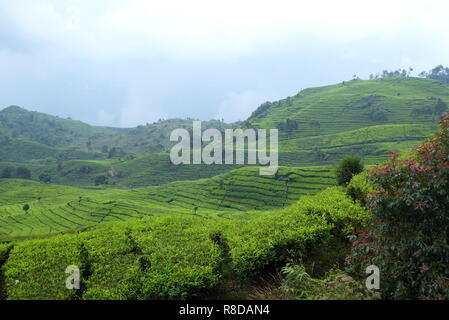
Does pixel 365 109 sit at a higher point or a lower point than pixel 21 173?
higher

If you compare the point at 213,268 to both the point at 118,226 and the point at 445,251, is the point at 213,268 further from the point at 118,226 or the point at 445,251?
the point at 445,251

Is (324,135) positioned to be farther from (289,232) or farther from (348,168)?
(289,232)

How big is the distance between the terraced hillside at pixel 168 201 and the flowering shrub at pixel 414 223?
136 feet

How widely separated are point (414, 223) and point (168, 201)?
6650cm

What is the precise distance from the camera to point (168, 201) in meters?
70.1

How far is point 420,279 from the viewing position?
19.6 feet

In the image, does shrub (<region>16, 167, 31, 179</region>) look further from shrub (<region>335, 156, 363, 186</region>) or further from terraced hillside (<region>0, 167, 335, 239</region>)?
shrub (<region>335, 156, 363, 186</region>)

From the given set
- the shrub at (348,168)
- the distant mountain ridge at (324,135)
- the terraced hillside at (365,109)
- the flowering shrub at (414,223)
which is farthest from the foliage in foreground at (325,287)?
the terraced hillside at (365,109)

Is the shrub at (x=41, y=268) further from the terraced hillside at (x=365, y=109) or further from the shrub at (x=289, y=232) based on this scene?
the terraced hillside at (x=365, y=109)

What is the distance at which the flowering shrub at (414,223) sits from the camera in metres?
5.78

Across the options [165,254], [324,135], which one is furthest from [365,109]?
[165,254]

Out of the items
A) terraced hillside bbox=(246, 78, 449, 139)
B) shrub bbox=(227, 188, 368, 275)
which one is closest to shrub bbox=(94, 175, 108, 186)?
terraced hillside bbox=(246, 78, 449, 139)

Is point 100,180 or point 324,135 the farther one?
point 100,180

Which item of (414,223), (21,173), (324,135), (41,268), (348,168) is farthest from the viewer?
(21,173)
